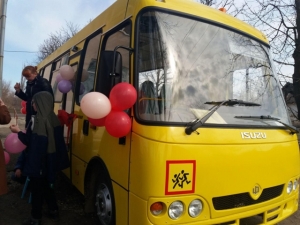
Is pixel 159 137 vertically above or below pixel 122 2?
below

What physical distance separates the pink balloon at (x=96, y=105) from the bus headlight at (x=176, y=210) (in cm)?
107

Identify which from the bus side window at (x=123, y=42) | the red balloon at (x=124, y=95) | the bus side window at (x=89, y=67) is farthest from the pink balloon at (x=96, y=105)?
the bus side window at (x=89, y=67)

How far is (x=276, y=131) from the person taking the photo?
319cm

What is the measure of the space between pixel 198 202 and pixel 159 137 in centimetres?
72

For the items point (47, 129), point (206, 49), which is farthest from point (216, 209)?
point (47, 129)

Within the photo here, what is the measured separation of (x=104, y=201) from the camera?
10.5 feet

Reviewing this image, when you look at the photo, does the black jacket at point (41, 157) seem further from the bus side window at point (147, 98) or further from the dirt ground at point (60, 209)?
the bus side window at point (147, 98)

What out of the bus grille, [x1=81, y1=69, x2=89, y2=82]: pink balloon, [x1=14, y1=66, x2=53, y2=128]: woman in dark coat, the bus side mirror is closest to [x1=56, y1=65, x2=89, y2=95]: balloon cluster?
[x1=81, y1=69, x2=89, y2=82]: pink balloon

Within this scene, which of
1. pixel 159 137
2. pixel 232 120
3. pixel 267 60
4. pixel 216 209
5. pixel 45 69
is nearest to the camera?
pixel 159 137

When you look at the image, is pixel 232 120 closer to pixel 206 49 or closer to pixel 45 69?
pixel 206 49

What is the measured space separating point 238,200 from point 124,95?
5.08 ft

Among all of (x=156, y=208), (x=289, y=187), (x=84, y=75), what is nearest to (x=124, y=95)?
(x=156, y=208)

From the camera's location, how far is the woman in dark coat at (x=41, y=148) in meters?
3.30

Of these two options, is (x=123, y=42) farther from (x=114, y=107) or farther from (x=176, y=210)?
(x=176, y=210)
